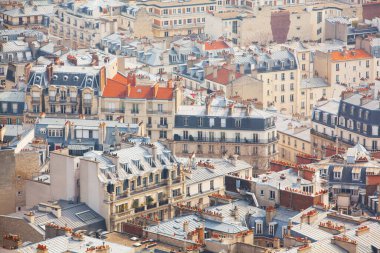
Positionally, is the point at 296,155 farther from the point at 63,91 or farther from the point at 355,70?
the point at 355,70

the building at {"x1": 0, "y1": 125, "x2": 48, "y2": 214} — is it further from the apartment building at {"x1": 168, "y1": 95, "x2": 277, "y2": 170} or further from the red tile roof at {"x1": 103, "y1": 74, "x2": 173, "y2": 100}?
the apartment building at {"x1": 168, "y1": 95, "x2": 277, "y2": 170}

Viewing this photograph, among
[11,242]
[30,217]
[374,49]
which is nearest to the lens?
[11,242]

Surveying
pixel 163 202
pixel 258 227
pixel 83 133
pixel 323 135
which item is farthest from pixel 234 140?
pixel 258 227

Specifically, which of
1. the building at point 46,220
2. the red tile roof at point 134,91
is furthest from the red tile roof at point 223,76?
the building at point 46,220

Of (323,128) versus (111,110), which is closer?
(111,110)

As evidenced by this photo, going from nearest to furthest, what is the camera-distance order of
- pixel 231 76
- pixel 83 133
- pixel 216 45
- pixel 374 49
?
1. pixel 83 133
2. pixel 231 76
3. pixel 374 49
4. pixel 216 45

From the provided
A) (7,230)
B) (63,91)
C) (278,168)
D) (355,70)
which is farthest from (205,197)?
(355,70)

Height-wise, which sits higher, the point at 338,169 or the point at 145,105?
the point at 145,105

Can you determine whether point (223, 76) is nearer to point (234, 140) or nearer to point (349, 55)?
point (349, 55)
